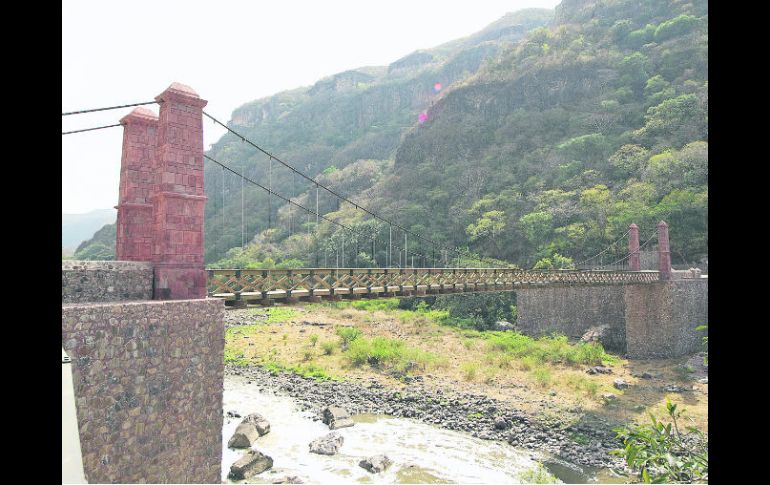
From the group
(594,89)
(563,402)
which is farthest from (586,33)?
(563,402)

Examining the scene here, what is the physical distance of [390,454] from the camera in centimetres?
1090

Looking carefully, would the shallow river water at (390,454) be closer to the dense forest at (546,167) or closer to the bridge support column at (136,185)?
the bridge support column at (136,185)

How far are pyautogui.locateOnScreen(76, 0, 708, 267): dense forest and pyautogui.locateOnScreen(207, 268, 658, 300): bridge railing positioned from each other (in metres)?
4.54

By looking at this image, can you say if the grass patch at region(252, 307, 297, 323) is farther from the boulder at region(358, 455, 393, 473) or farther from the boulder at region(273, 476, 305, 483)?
the boulder at region(273, 476, 305, 483)

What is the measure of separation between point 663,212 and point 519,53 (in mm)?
32533

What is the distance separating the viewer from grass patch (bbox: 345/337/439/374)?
18.1m

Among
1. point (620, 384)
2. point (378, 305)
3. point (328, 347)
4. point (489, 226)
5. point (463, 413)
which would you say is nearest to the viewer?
point (463, 413)

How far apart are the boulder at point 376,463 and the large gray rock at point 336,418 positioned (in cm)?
233

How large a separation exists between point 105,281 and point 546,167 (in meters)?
33.3

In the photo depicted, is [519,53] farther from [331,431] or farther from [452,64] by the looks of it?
[331,431]

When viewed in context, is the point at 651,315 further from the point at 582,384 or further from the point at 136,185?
the point at 136,185

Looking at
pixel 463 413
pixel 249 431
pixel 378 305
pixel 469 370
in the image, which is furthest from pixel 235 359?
pixel 378 305

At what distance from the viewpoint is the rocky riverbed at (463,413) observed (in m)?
11.2

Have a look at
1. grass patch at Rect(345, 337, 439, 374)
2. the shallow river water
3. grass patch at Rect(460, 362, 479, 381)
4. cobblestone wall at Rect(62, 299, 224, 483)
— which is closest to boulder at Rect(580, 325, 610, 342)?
grass patch at Rect(460, 362, 479, 381)
